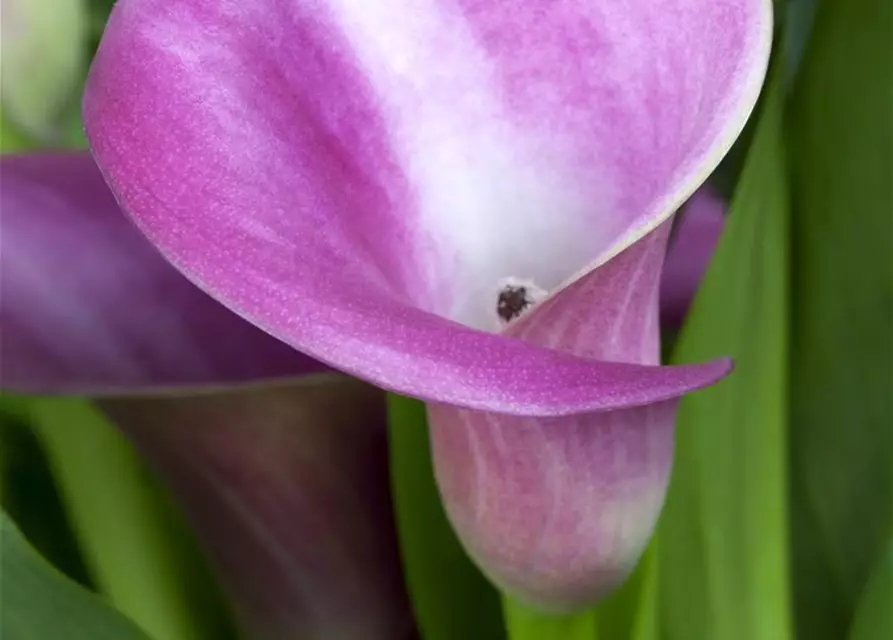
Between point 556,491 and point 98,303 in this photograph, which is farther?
point 98,303

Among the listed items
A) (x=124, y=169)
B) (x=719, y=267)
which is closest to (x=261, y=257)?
(x=124, y=169)

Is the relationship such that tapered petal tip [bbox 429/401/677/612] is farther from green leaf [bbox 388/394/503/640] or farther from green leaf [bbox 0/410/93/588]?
green leaf [bbox 0/410/93/588]

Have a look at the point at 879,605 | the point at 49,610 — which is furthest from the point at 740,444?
the point at 49,610

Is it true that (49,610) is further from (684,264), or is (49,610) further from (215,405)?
(684,264)

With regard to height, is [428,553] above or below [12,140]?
below

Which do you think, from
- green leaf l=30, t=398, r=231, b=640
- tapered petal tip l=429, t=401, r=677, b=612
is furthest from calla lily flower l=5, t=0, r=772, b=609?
green leaf l=30, t=398, r=231, b=640

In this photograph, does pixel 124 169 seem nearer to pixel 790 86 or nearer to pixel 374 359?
pixel 374 359


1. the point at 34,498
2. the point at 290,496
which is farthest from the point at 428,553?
the point at 34,498
